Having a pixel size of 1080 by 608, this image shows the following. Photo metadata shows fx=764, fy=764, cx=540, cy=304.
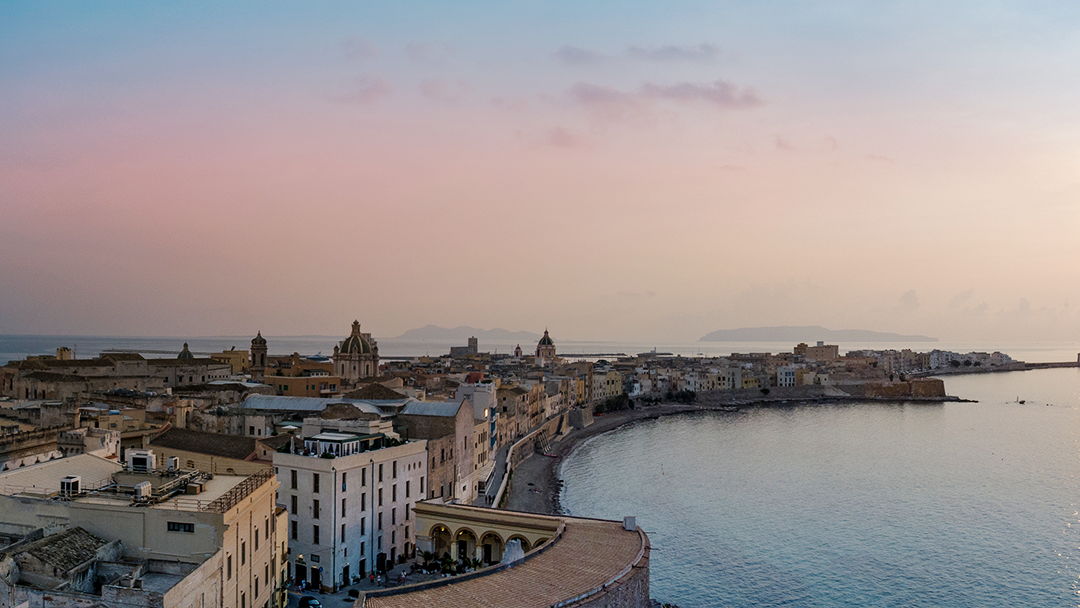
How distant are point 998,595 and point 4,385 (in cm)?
7046

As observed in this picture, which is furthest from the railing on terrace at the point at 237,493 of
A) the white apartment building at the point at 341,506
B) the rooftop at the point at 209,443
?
the rooftop at the point at 209,443

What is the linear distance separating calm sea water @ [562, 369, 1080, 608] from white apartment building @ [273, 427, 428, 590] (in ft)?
42.8

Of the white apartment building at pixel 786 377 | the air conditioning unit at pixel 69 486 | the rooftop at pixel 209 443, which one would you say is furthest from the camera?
the white apartment building at pixel 786 377

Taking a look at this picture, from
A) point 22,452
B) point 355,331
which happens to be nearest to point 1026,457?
point 355,331

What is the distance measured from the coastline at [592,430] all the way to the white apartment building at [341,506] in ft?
42.5

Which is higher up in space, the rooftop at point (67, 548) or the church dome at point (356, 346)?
the church dome at point (356, 346)

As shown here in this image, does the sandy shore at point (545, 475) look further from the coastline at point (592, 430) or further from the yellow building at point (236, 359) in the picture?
the yellow building at point (236, 359)

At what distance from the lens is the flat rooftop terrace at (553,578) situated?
2091 cm

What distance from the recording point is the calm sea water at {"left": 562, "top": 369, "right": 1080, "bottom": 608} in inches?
1430

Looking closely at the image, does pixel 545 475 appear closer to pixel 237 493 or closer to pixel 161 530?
pixel 237 493

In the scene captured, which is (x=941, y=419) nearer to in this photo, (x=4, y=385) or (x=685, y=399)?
(x=685, y=399)

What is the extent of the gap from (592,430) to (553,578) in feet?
218

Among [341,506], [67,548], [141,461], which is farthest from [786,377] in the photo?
[67,548]

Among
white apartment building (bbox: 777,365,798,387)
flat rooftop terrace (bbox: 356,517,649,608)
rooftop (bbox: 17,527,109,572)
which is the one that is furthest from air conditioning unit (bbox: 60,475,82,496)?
white apartment building (bbox: 777,365,798,387)
